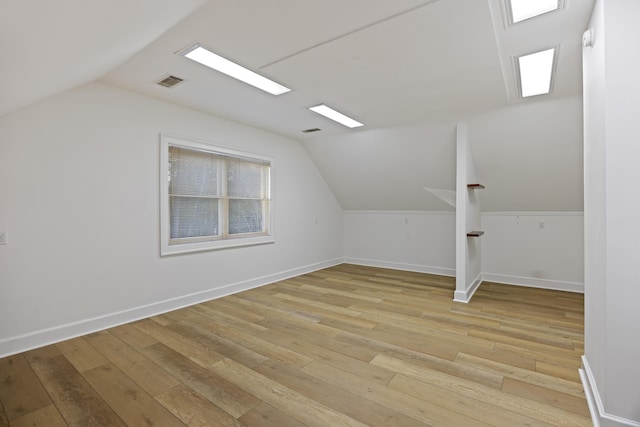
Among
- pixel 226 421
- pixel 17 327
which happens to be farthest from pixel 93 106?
pixel 226 421

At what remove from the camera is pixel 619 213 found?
1626 millimetres

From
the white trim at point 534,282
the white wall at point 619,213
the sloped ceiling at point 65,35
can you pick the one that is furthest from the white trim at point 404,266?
the sloped ceiling at point 65,35

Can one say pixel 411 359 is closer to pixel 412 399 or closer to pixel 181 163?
pixel 412 399

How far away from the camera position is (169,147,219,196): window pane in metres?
3.82

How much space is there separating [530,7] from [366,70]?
123cm

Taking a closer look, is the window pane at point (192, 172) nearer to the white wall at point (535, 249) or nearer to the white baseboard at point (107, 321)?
the white baseboard at point (107, 321)

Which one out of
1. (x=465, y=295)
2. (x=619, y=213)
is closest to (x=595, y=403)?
(x=619, y=213)

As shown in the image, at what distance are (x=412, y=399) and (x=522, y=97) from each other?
340cm

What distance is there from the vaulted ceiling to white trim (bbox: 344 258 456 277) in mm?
1458

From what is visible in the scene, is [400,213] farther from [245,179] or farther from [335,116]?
[245,179]

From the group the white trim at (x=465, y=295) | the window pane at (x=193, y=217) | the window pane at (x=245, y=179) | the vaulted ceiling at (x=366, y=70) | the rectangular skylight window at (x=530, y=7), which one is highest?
the rectangular skylight window at (x=530, y=7)

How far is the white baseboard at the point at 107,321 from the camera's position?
2.62m

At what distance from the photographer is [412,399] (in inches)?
78.6

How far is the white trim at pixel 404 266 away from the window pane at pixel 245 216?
2.57 metres
